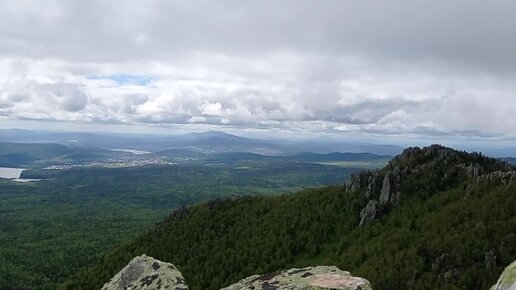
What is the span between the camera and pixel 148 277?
43.6m

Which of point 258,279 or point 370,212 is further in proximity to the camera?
point 370,212

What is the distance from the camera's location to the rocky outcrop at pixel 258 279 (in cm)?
2878

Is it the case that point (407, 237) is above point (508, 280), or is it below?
below

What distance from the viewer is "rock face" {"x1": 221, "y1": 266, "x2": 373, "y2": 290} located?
28358mm

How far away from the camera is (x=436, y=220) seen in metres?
159

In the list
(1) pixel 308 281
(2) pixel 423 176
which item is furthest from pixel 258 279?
(2) pixel 423 176

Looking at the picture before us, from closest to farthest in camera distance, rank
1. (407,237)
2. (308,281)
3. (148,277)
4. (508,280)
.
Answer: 1. (508,280)
2. (308,281)
3. (148,277)
4. (407,237)

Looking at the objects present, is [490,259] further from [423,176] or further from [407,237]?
[423,176]

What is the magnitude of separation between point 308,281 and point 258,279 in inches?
193

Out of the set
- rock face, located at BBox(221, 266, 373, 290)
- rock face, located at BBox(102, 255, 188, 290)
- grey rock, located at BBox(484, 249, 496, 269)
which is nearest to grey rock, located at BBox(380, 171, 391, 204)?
grey rock, located at BBox(484, 249, 496, 269)

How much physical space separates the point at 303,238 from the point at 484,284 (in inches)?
3301

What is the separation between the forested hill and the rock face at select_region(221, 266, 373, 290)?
336 feet

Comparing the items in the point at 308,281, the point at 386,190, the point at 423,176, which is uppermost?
the point at 308,281

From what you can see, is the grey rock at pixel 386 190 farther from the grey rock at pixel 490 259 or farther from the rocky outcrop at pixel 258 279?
the rocky outcrop at pixel 258 279
